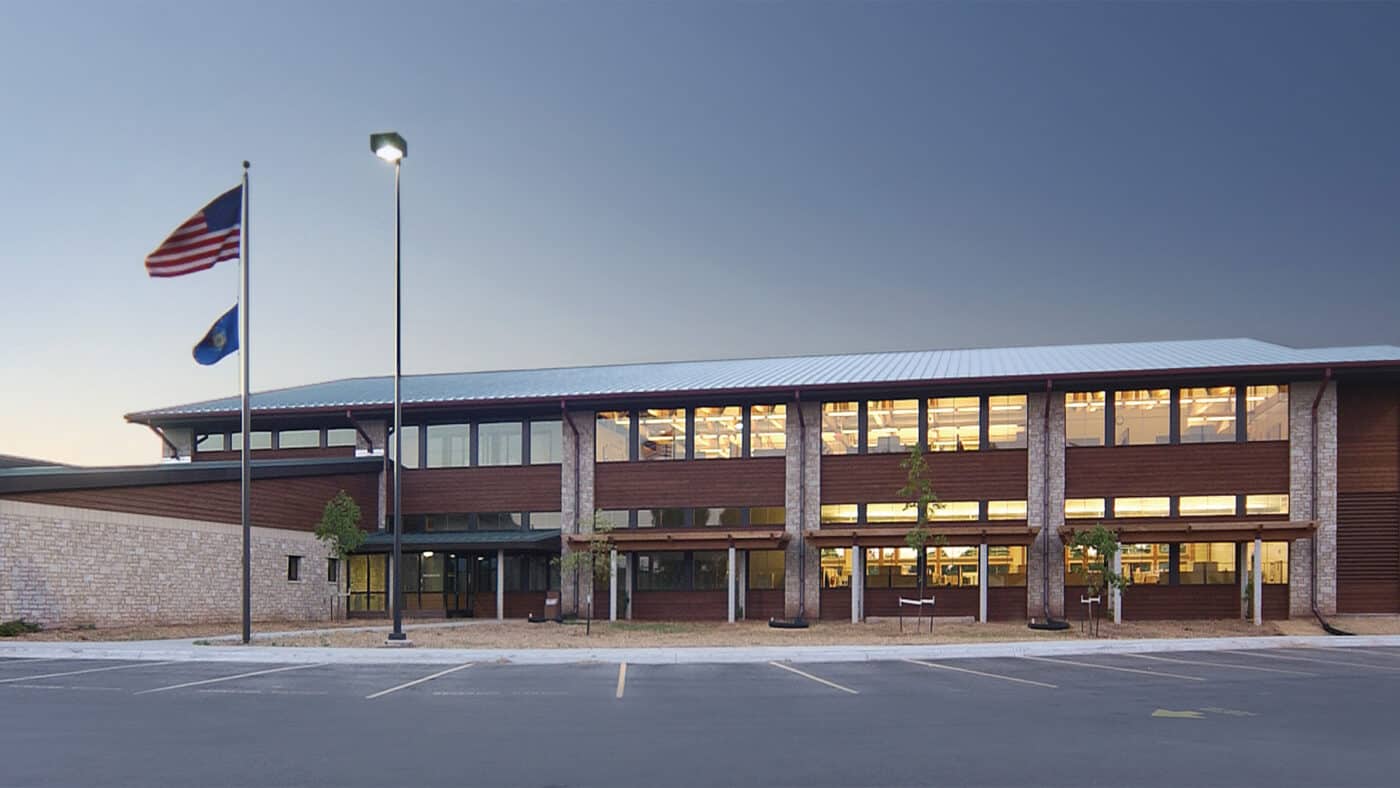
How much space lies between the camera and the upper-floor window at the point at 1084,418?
1350 inches

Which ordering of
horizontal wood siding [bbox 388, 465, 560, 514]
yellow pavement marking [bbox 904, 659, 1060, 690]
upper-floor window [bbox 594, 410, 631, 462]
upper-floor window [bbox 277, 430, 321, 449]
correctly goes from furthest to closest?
upper-floor window [bbox 277, 430, 321, 449]
horizontal wood siding [bbox 388, 465, 560, 514]
upper-floor window [bbox 594, 410, 631, 462]
yellow pavement marking [bbox 904, 659, 1060, 690]

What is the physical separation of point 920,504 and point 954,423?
16.7 ft

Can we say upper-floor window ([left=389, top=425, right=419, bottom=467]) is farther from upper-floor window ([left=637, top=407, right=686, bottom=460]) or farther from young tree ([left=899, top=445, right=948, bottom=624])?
young tree ([left=899, top=445, right=948, bottom=624])

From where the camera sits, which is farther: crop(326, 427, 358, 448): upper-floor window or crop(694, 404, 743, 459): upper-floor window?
crop(326, 427, 358, 448): upper-floor window

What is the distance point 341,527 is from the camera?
34.6 meters

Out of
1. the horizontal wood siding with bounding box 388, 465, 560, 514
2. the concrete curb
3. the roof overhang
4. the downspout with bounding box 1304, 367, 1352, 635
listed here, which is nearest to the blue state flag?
the concrete curb

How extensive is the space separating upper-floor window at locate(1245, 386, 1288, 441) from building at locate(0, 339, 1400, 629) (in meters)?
0.06

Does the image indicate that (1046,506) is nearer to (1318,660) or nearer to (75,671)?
(1318,660)

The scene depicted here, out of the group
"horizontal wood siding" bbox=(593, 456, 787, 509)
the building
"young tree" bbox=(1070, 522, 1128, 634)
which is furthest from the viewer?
"horizontal wood siding" bbox=(593, 456, 787, 509)

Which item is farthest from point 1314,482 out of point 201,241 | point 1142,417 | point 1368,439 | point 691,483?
point 201,241

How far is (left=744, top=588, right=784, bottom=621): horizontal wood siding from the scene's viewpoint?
116 ft

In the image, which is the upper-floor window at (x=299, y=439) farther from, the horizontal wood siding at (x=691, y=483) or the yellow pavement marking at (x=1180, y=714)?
the yellow pavement marking at (x=1180, y=714)

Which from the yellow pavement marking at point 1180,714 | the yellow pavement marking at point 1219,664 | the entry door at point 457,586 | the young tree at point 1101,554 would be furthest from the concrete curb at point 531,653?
the entry door at point 457,586

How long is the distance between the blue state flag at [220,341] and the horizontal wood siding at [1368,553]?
31.5 meters
